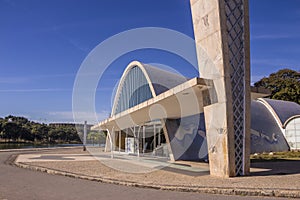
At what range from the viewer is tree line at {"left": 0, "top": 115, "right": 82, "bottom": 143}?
62312mm

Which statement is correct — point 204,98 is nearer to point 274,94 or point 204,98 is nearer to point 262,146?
point 262,146

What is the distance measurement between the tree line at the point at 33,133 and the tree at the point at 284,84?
5017 centimetres

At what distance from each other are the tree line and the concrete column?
198 feet

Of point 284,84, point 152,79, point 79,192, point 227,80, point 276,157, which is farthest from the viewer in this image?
point 284,84

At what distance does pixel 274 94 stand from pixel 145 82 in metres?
23.1

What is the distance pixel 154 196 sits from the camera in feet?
22.7

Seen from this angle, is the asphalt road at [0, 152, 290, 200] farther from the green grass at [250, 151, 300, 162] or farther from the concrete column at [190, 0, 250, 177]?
the green grass at [250, 151, 300, 162]

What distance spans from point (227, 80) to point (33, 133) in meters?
65.4

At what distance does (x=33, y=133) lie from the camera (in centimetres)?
6775

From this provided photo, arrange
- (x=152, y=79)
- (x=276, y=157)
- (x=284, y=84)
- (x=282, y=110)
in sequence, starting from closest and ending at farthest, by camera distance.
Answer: (x=276, y=157) < (x=152, y=79) < (x=282, y=110) < (x=284, y=84)

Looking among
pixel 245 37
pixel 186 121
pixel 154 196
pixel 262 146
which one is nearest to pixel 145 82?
pixel 186 121

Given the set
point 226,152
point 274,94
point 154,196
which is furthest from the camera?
point 274,94

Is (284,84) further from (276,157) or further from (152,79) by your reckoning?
(152,79)

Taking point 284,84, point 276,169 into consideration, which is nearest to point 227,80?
point 276,169
